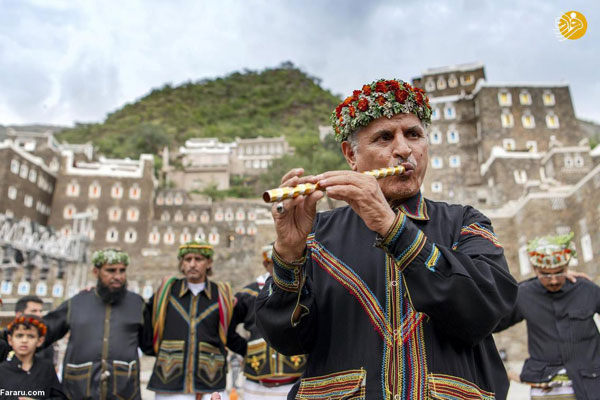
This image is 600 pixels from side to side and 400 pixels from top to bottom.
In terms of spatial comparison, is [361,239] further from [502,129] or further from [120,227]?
[120,227]

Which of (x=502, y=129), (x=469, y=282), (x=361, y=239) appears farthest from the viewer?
(x=502, y=129)

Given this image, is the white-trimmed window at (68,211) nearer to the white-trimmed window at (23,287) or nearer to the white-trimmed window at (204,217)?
the white-trimmed window at (204,217)

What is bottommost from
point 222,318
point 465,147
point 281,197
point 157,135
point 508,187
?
point 222,318

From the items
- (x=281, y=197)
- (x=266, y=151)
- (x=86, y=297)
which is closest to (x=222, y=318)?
(x=86, y=297)

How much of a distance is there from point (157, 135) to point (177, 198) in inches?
1072

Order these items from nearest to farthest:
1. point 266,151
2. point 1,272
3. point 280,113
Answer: point 1,272 < point 266,151 < point 280,113

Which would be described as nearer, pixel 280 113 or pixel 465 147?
→ pixel 465 147

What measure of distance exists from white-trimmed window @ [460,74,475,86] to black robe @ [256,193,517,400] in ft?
167

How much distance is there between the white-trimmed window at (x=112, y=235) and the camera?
171 ft

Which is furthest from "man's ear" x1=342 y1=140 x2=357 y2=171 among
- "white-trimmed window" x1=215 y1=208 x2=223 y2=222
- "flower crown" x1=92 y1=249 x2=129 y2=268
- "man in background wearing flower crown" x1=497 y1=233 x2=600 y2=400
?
"white-trimmed window" x1=215 y1=208 x2=223 y2=222

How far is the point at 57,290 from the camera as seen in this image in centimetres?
3962

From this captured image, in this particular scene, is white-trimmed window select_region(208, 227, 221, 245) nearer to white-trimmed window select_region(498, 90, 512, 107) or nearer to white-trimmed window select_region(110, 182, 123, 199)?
white-trimmed window select_region(110, 182, 123, 199)

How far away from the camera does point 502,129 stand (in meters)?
42.9

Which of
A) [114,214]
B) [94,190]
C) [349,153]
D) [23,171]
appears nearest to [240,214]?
[114,214]
